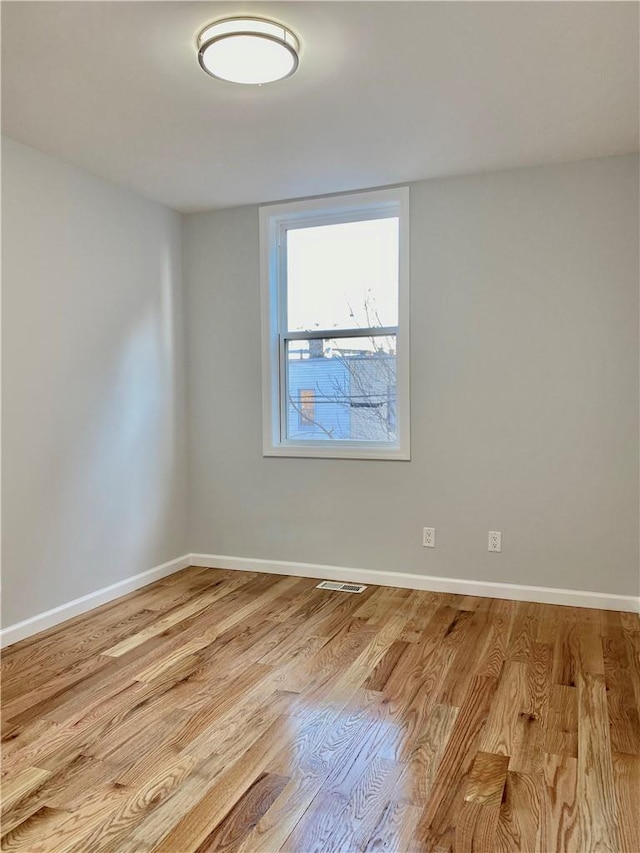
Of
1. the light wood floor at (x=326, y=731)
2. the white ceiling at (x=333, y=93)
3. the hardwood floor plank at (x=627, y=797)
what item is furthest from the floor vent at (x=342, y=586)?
the white ceiling at (x=333, y=93)

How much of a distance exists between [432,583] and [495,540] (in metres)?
0.47

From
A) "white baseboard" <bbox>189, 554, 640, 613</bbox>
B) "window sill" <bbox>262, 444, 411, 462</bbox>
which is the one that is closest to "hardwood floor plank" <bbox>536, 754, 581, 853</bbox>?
"white baseboard" <bbox>189, 554, 640, 613</bbox>

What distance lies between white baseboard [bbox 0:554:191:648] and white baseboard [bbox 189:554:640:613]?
303 mm

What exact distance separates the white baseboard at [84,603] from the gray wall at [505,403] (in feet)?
2.22

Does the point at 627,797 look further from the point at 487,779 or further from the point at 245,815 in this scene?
the point at 245,815

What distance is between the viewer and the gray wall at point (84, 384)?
10.4 ft

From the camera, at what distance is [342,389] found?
4195 millimetres

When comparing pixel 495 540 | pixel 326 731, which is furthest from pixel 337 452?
pixel 326 731

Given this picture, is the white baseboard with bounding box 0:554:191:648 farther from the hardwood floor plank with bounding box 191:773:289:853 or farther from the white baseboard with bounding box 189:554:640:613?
the hardwood floor plank with bounding box 191:773:289:853

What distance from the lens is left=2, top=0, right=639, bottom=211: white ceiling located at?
2158mm

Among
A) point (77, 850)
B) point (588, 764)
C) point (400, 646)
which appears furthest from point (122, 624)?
point (588, 764)

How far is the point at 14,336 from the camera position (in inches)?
123

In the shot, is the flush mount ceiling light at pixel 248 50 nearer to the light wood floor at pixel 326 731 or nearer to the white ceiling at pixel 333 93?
the white ceiling at pixel 333 93

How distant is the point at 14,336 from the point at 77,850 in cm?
230
